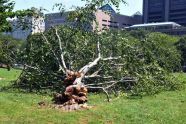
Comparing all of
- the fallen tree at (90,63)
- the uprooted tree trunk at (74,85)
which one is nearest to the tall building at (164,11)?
the fallen tree at (90,63)

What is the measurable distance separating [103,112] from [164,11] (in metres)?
115

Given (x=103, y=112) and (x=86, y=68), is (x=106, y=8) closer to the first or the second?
(x=86, y=68)

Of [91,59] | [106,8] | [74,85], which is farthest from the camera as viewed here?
[106,8]

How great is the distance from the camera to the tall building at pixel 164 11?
119m

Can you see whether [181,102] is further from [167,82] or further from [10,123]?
[10,123]

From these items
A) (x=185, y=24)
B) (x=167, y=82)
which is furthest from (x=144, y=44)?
(x=185, y=24)

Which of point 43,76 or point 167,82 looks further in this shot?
point 167,82

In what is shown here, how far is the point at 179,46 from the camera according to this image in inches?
2559

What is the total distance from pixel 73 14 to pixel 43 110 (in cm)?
678

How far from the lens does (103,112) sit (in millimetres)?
10102

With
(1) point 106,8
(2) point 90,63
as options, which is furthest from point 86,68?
(1) point 106,8

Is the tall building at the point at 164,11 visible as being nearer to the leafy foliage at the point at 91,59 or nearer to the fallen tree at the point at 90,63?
the leafy foliage at the point at 91,59

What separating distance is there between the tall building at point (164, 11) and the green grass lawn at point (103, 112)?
110 meters

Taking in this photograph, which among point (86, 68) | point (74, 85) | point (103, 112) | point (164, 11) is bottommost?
point (103, 112)
